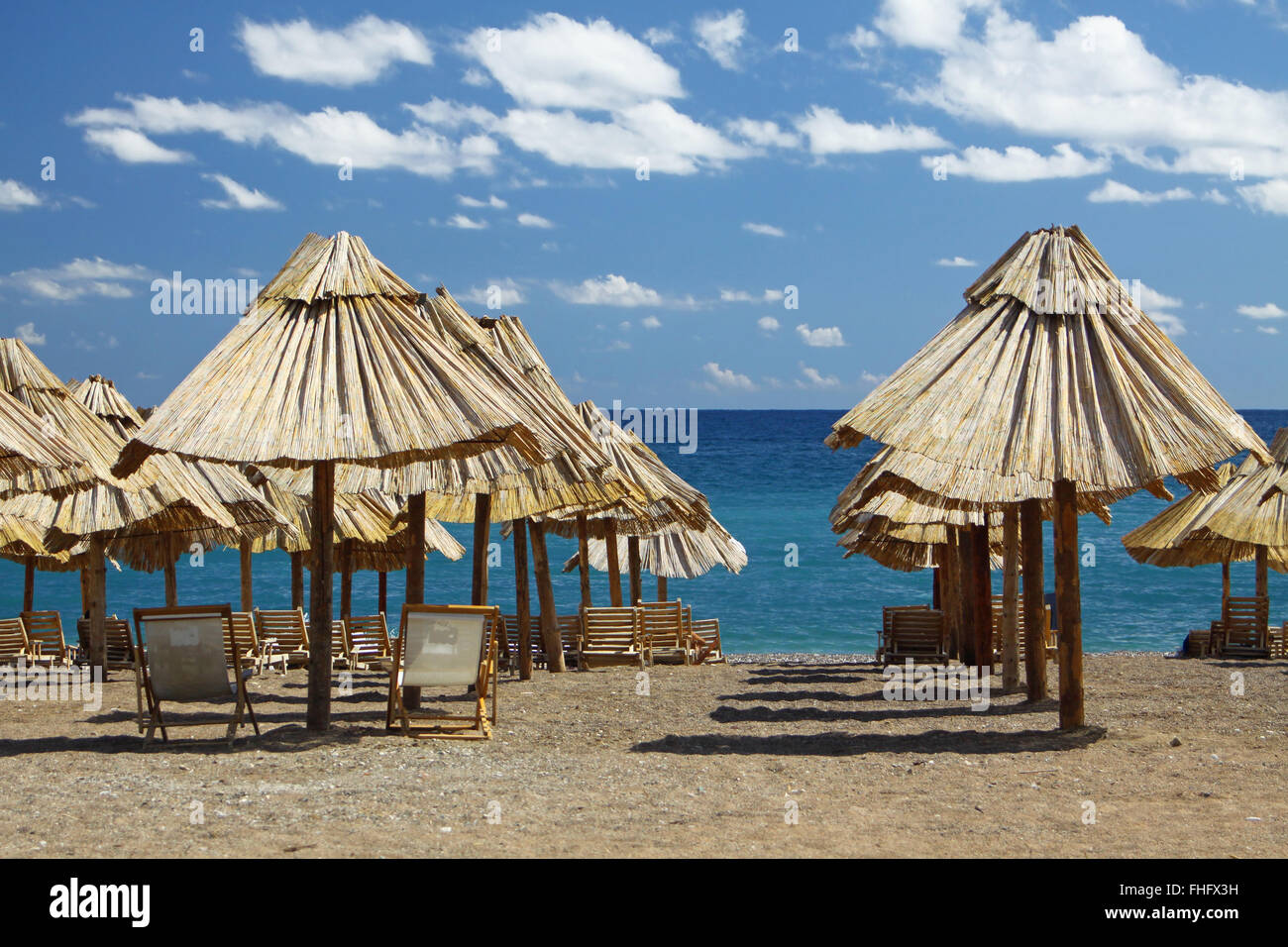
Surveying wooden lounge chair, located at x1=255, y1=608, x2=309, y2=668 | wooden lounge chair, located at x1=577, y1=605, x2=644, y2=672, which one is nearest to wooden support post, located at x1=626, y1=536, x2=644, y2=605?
wooden lounge chair, located at x1=577, y1=605, x2=644, y2=672

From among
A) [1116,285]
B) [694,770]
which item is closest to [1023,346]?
[1116,285]

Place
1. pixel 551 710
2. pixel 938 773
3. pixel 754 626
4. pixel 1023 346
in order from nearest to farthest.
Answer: pixel 938 773 → pixel 1023 346 → pixel 551 710 → pixel 754 626

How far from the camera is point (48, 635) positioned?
52.0 feet

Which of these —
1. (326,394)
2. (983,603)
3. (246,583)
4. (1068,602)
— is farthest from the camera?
(246,583)

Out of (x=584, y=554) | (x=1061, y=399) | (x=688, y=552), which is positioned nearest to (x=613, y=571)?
(x=584, y=554)

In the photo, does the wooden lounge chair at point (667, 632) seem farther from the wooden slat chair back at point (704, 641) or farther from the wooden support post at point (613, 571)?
the wooden support post at point (613, 571)

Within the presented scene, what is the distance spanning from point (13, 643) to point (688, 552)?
988cm

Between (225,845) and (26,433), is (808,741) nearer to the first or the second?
(225,845)

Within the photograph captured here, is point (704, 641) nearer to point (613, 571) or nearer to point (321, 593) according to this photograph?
point (613, 571)

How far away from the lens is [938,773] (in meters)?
6.47

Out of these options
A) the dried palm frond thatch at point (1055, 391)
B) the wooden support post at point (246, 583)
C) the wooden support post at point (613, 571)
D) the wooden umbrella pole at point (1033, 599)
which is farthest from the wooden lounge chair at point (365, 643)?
the dried palm frond thatch at point (1055, 391)

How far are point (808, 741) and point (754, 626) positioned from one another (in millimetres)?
24520

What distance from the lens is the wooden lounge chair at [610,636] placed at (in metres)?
14.2

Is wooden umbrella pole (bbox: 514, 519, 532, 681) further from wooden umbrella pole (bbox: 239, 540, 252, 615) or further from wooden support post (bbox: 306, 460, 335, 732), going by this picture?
wooden umbrella pole (bbox: 239, 540, 252, 615)
